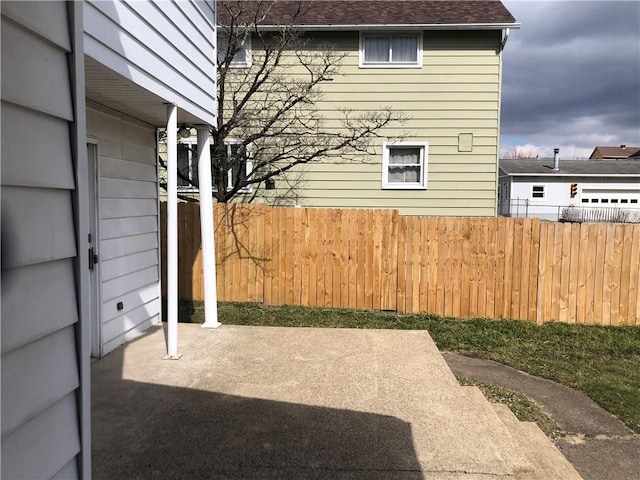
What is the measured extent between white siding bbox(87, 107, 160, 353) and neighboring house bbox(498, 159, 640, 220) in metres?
26.2

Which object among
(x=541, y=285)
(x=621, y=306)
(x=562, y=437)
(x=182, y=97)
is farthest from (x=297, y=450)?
(x=621, y=306)

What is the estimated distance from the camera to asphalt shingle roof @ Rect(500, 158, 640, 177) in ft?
95.3

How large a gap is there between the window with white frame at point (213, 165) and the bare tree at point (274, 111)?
3cm

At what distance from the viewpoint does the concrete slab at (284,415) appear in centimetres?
283

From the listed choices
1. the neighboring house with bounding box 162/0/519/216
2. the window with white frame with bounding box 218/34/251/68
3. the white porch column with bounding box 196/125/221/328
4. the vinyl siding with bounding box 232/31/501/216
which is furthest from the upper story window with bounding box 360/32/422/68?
the white porch column with bounding box 196/125/221/328

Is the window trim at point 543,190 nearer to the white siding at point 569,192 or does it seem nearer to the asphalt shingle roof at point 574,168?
the white siding at point 569,192

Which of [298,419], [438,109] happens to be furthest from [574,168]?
[298,419]

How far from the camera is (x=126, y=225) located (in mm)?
5223

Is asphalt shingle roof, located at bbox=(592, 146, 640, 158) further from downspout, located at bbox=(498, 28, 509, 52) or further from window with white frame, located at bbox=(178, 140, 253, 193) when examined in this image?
window with white frame, located at bbox=(178, 140, 253, 193)

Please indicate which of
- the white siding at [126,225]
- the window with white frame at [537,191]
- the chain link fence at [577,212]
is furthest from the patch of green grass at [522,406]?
the window with white frame at [537,191]

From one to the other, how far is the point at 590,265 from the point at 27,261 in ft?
26.3

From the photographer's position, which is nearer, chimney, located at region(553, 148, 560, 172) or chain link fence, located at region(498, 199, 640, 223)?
chain link fence, located at region(498, 199, 640, 223)

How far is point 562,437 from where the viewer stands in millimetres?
4227

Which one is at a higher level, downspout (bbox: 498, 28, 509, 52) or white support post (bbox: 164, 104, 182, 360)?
downspout (bbox: 498, 28, 509, 52)
